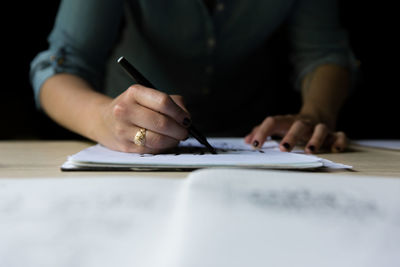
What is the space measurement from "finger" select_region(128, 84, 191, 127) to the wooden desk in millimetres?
88

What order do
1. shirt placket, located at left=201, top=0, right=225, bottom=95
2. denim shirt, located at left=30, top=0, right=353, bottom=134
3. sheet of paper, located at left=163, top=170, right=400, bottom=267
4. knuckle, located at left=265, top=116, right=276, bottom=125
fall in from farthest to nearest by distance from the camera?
shirt placket, located at left=201, top=0, right=225, bottom=95 < denim shirt, located at left=30, top=0, right=353, bottom=134 < knuckle, located at left=265, top=116, right=276, bottom=125 < sheet of paper, located at left=163, top=170, right=400, bottom=267

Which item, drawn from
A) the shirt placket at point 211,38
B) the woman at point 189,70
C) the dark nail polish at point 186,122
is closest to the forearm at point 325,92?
the woman at point 189,70

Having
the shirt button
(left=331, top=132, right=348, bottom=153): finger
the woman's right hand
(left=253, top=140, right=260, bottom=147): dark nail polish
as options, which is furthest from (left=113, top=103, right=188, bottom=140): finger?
the shirt button

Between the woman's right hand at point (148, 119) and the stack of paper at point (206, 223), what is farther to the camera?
the woman's right hand at point (148, 119)

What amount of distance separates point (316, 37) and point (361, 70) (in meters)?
0.24

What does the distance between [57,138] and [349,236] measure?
105 cm

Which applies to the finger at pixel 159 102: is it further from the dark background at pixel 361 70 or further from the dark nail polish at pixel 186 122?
the dark background at pixel 361 70

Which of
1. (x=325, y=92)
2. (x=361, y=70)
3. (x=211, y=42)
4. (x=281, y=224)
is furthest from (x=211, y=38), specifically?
(x=281, y=224)

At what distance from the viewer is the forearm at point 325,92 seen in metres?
0.74

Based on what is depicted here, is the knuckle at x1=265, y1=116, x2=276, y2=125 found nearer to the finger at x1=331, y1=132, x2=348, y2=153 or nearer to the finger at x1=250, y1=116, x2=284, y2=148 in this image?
the finger at x1=250, y1=116, x2=284, y2=148

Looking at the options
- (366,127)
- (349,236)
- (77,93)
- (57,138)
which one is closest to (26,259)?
(349,236)

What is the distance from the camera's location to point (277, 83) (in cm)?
114

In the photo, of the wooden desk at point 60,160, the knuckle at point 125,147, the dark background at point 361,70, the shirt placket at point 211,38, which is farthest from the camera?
the dark background at point 361,70

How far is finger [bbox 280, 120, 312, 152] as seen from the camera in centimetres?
49
